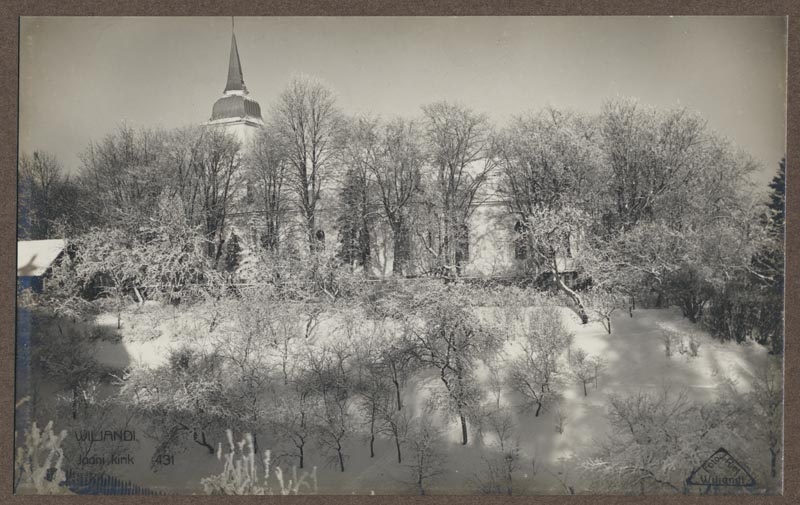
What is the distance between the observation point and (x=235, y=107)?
16.1ft

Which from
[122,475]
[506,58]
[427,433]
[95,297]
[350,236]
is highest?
[506,58]

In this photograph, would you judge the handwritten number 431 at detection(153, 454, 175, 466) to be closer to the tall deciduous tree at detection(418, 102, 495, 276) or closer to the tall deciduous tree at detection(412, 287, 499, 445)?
the tall deciduous tree at detection(412, 287, 499, 445)

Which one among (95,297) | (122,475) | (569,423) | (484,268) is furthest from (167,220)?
(569,423)

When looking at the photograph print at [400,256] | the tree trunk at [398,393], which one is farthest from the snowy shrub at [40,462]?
the tree trunk at [398,393]

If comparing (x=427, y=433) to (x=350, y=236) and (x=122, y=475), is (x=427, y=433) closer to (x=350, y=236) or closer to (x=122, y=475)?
(x=350, y=236)

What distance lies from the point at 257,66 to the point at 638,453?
5.35m

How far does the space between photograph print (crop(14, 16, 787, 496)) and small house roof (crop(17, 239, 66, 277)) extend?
0.07 feet

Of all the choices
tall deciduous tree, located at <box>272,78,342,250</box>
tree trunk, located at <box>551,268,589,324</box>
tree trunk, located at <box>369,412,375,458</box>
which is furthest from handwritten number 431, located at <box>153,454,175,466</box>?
tree trunk, located at <box>551,268,589,324</box>

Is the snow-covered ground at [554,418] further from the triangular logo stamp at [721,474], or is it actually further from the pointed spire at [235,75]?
the pointed spire at [235,75]

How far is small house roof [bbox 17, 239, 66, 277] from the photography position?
4.70 meters

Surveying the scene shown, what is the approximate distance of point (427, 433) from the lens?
468 cm

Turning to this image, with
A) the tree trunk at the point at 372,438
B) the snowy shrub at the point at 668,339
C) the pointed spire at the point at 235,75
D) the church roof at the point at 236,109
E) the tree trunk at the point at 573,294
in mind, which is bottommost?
the tree trunk at the point at 372,438

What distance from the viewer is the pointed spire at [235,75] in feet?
15.5

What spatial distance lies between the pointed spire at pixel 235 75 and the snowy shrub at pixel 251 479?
3485 mm
